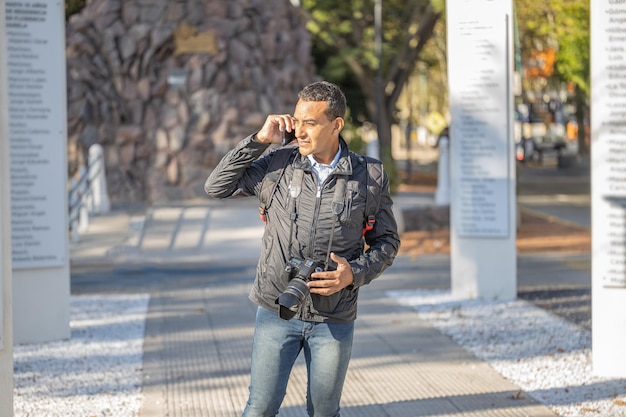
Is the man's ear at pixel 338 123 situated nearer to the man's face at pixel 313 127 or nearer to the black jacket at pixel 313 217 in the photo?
the man's face at pixel 313 127

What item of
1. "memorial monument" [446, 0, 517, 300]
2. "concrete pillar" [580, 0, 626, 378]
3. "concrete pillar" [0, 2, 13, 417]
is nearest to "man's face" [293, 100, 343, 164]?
"concrete pillar" [0, 2, 13, 417]

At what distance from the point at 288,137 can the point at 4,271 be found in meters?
1.81

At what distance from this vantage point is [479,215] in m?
10.9

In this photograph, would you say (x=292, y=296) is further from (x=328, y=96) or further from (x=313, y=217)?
(x=328, y=96)

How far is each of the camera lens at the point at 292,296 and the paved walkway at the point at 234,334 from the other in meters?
2.35

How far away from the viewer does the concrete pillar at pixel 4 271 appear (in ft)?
17.8

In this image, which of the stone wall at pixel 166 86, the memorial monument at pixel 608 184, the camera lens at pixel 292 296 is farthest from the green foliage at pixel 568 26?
the camera lens at pixel 292 296

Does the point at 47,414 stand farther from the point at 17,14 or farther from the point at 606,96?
the point at 606,96

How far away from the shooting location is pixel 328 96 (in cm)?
455

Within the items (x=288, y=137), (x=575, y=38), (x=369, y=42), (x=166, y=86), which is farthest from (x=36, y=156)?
(x=369, y=42)

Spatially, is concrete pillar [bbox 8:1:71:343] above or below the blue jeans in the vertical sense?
above

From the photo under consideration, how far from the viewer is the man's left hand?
14.4ft

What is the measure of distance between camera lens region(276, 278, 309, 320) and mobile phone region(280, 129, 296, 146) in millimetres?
583

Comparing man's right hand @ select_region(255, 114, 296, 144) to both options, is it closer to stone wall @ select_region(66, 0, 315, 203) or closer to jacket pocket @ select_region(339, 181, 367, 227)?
jacket pocket @ select_region(339, 181, 367, 227)
